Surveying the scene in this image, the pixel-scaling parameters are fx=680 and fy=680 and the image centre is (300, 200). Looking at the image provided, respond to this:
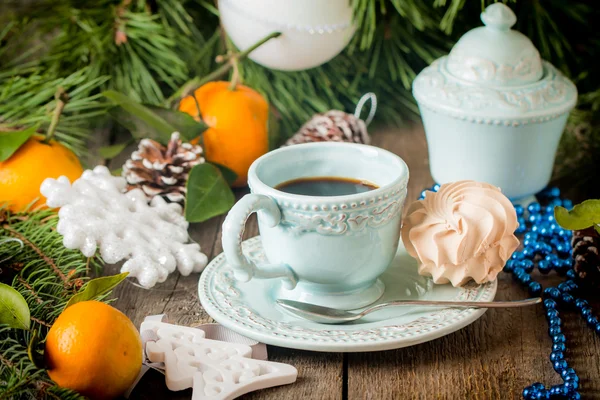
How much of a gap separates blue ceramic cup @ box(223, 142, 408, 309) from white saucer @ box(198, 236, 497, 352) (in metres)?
0.02

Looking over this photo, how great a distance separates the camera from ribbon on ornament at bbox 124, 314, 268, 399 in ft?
1.59

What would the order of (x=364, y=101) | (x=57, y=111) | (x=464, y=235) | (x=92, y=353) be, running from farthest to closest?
(x=364, y=101)
(x=57, y=111)
(x=464, y=235)
(x=92, y=353)

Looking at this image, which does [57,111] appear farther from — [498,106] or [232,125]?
[498,106]

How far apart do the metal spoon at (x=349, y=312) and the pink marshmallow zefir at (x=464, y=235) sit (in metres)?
0.04

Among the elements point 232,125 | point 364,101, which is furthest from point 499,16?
point 232,125

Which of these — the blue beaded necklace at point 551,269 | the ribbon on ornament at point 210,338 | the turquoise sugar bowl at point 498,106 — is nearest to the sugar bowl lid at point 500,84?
the turquoise sugar bowl at point 498,106

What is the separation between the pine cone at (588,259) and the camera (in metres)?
0.58

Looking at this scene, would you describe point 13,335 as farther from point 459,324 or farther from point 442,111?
point 442,111

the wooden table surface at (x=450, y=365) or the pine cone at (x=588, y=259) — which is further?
the pine cone at (x=588, y=259)

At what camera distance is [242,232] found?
49 centimetres

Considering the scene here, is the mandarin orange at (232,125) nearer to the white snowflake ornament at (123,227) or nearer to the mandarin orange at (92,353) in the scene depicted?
the white snowflake ornament at (123,227)

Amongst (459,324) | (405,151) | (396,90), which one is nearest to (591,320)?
(459,324)

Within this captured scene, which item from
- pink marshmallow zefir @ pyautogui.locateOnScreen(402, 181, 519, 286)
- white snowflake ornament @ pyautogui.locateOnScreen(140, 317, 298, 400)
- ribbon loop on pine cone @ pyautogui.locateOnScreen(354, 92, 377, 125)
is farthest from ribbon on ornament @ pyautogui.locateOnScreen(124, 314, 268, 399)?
ribbon loop on pine cone @ pyautogui.locateOnScreen(354, 92, 377, 125)

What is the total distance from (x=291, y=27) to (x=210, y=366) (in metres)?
0.45
